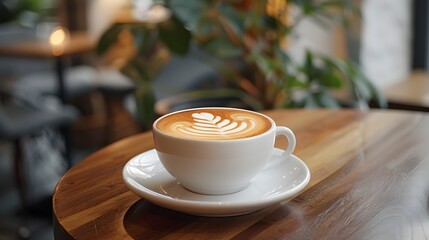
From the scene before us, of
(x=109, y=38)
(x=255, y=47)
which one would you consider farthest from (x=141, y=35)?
(x=255, y=47)

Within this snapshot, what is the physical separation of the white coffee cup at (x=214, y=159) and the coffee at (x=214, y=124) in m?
0.01

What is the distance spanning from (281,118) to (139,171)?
1.57 ft

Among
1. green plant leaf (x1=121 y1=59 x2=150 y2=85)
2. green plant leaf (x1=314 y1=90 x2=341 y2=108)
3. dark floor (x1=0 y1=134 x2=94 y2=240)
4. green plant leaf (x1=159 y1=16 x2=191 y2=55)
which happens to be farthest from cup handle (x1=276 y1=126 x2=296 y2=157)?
dark floor (x1=0 y1=134 x2=94 y2=240)

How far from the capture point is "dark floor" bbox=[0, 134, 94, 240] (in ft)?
7.50

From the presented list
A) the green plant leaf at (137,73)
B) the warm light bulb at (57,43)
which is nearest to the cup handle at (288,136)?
the green plant leaf at (137,73)

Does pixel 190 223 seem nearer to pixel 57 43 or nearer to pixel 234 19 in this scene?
pixel 234 19

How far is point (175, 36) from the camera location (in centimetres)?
160

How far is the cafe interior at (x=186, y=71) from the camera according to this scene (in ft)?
5.58

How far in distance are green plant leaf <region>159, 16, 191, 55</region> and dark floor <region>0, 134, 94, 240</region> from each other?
1.09m

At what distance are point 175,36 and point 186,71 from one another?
1346 mm

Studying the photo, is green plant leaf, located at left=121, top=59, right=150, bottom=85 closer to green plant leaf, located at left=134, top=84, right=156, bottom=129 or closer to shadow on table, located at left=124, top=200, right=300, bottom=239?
green plant leaf, located at left=134, top=84, right=156, bottom=129

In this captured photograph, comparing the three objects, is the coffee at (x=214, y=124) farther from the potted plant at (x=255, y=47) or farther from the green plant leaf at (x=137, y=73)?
the green plant leaf at (x=137, y=73)

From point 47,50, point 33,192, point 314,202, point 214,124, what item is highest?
point 214,124

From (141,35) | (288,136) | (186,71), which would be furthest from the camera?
(186,71)
